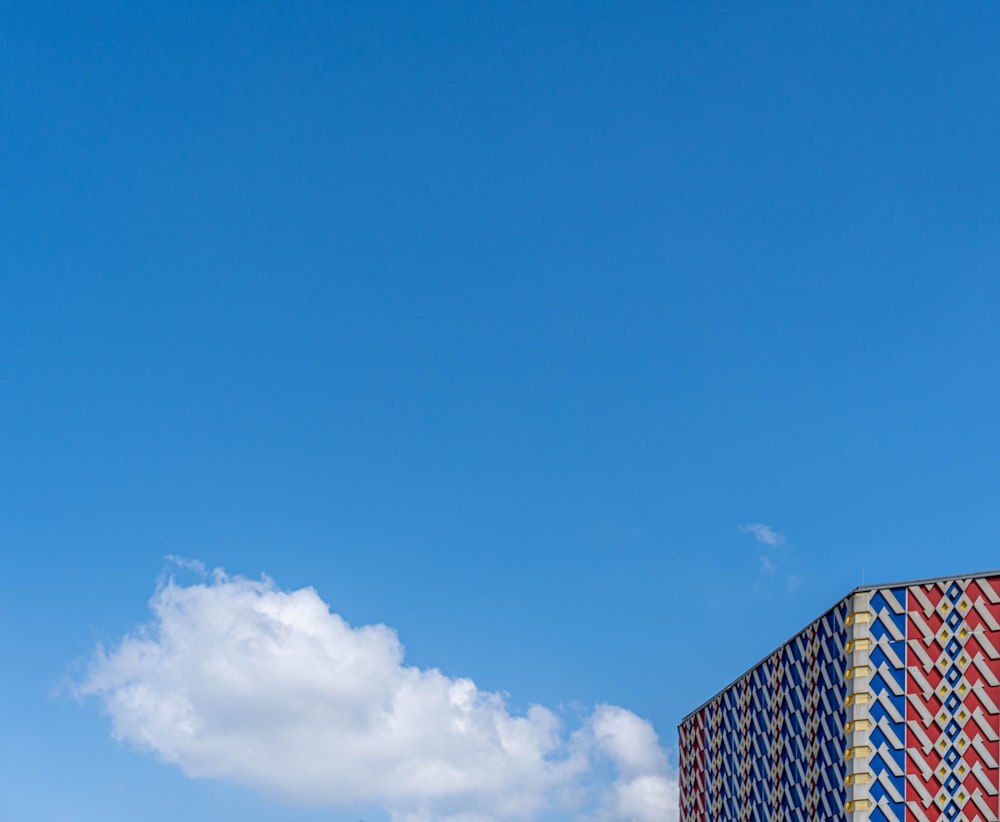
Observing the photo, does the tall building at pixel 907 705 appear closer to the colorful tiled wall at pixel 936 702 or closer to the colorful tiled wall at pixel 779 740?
the colorful tiled wall at pixel 936 702

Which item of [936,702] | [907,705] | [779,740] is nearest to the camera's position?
[936,702]

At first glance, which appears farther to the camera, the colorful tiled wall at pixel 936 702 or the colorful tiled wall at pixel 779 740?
the colorful tiled wall at pixel 779 740

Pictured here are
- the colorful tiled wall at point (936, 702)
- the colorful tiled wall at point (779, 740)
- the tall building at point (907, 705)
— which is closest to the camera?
the colorful tiled wall at point (936, 702)

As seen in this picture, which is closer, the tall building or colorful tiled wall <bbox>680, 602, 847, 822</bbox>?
the tall building

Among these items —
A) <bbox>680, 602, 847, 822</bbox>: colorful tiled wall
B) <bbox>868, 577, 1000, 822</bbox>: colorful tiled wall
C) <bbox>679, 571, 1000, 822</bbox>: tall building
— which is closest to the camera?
<bbox>868, 577, 1000, 822</bbox>: colorful tiled wall

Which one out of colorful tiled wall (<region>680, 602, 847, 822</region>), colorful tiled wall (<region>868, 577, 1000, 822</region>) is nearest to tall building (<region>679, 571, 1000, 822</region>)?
colorful tiled wall (<region>868, 577, 1000, 822</region>)

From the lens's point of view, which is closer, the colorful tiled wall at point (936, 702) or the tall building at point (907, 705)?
the colorful tiled wall at point (936, 702)

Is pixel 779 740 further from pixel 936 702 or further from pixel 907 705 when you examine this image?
pixel 936 702

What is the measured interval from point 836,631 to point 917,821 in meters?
15.1

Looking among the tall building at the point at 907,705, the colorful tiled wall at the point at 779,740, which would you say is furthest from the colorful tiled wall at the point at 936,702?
the colorful tiled wall at the point at 779,740

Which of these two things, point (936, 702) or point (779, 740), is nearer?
point (936, 702)

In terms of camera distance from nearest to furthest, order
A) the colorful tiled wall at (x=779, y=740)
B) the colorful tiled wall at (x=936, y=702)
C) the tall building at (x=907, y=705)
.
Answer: the colorful tiled wall at (x=936, y=702)
the tall building at (x=907, y=705)
the colorful tiled wall at (x=779, y=740)

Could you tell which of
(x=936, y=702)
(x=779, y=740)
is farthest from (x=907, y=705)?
(x=779, y=740)

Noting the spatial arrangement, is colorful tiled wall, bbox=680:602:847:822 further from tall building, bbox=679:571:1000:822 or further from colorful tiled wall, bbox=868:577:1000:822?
colorful tiled wall, bbox=868:577:1000:822
